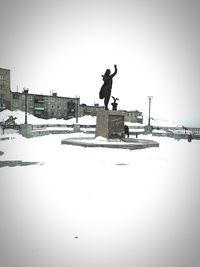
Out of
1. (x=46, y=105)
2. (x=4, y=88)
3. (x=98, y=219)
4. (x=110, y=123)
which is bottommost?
(x=98, y=219)

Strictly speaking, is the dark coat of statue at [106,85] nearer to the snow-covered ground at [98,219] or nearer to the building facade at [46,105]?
the snow-covered ground at [98,219]

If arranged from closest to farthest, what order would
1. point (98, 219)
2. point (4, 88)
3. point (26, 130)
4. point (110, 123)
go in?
1. point (98, 219)
2. point (110, 123)
3. point (26, 130)
4. point (4, 88)

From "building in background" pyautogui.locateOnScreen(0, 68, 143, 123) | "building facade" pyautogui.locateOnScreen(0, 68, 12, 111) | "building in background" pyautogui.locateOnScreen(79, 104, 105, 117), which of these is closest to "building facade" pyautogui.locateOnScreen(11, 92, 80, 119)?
"building in background" pyautogui.locateOnScreen(0, 68, 143, 123)

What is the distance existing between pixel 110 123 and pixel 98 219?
12931mm

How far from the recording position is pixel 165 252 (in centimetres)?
399

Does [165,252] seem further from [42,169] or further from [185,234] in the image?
[42,169]

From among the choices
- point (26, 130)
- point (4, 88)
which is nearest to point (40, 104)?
point (4, 88)

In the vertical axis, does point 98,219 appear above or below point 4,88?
below

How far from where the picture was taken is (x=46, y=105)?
7438 cm

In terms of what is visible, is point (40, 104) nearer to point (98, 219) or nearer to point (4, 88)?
point (4, 88)

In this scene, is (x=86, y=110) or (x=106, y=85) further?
(x=86, y=110)

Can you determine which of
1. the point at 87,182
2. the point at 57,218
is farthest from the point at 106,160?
the point at 57,218

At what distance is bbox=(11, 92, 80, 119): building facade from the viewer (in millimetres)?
69181

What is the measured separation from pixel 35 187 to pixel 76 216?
229cm
